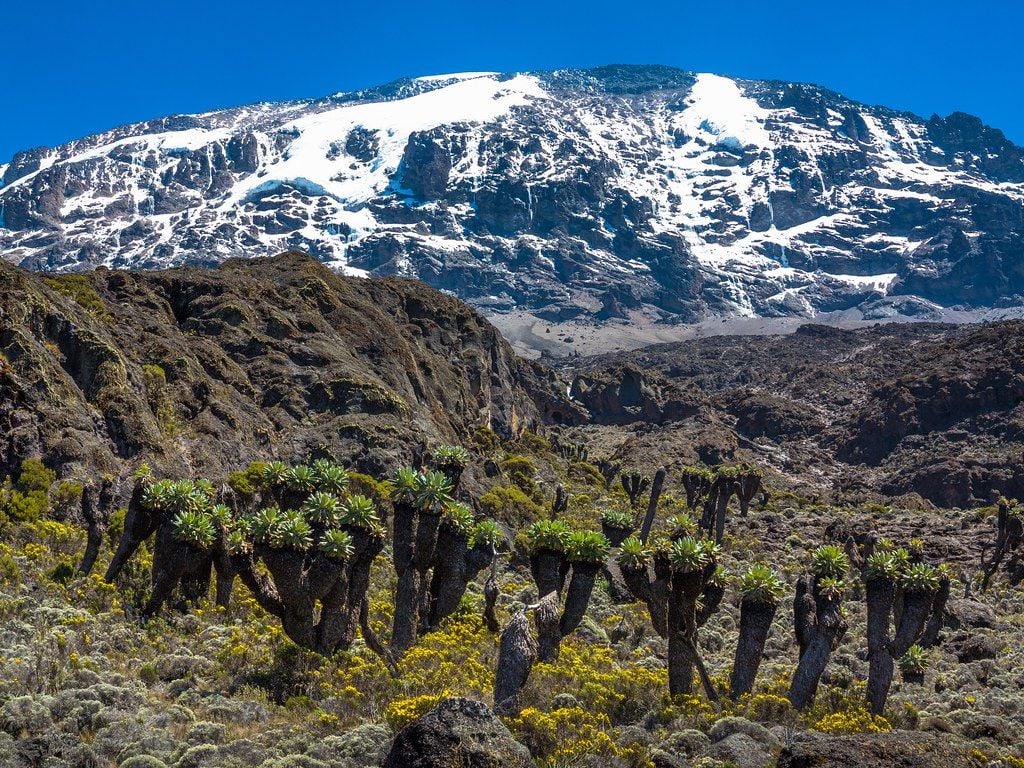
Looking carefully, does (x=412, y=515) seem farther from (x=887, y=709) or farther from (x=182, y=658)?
(x=887, y=709)

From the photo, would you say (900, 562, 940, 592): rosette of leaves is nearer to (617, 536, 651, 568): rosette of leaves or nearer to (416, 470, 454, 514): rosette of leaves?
(617, 536, 651, 568): rosette of leaves

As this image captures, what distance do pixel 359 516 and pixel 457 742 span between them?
36.0 ft

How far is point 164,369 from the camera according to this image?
44.9 m

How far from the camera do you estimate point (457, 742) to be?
13.6m

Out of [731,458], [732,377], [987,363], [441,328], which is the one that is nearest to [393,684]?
[441,328]

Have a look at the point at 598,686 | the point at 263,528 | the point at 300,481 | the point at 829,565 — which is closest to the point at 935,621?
the point at 829,565

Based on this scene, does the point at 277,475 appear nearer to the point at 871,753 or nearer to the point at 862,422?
the point at 871,753

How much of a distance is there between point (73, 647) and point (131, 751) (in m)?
6.08

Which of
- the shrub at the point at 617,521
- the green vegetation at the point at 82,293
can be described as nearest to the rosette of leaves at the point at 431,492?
the shrub at the point at 617,521

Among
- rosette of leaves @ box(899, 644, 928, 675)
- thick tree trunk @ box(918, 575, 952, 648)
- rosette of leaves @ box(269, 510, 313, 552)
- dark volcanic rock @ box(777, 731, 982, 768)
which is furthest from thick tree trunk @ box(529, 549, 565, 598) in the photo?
thick tree trunk @ box(918, 575, 952, 648)

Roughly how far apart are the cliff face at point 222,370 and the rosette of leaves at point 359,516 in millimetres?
15225

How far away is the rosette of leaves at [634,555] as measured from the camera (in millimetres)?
25516

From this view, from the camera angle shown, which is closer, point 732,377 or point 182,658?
point 182,658

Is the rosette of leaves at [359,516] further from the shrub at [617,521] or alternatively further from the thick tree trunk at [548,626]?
the shrub at [617,521]
